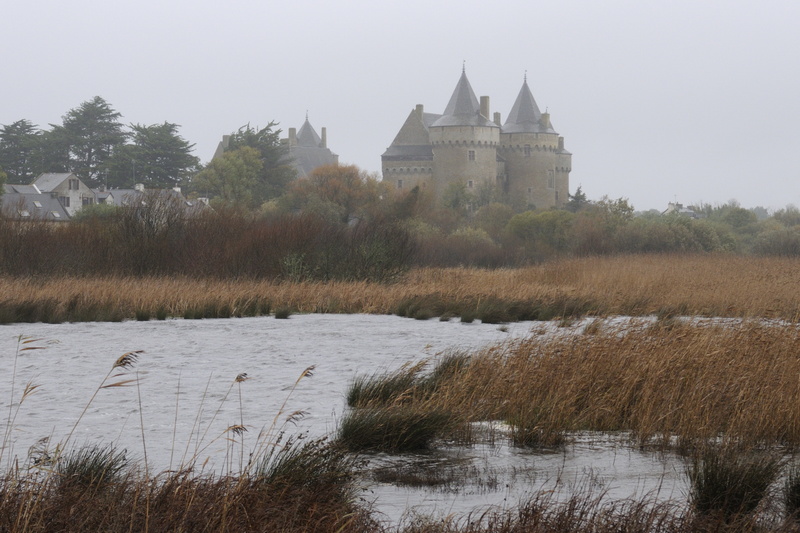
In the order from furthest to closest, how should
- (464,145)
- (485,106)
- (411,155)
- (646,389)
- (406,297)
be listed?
(485,106)
(411,155)
(464,145)
(406,297)
(646,389)

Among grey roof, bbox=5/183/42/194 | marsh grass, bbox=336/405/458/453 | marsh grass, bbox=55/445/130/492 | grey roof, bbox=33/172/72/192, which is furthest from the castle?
marsh grass, bbox=55/445/130/492

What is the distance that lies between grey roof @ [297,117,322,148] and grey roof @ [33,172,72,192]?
38516mm

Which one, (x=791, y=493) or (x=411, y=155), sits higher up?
(x=411, y=155)

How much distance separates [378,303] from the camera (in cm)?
1712

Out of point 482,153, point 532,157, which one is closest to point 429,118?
point 482,153

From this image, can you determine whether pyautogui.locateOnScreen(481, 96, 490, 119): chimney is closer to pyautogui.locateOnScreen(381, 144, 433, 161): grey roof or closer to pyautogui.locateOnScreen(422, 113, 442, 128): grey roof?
pyautogui.locateOnScreen(422, 113, 442, 128): grey roof

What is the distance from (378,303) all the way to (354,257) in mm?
3198

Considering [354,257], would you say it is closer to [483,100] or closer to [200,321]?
[200,321]

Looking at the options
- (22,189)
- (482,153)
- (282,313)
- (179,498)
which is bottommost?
(179,498)

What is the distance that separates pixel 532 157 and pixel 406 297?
55.2 m

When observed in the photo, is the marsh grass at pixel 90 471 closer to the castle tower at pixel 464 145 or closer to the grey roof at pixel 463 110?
the castle tower at pixel 464 145

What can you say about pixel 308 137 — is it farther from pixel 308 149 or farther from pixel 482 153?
pixel 482 153

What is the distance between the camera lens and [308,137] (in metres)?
93.2

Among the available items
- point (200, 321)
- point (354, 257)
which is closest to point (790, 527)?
point (200, 321)
